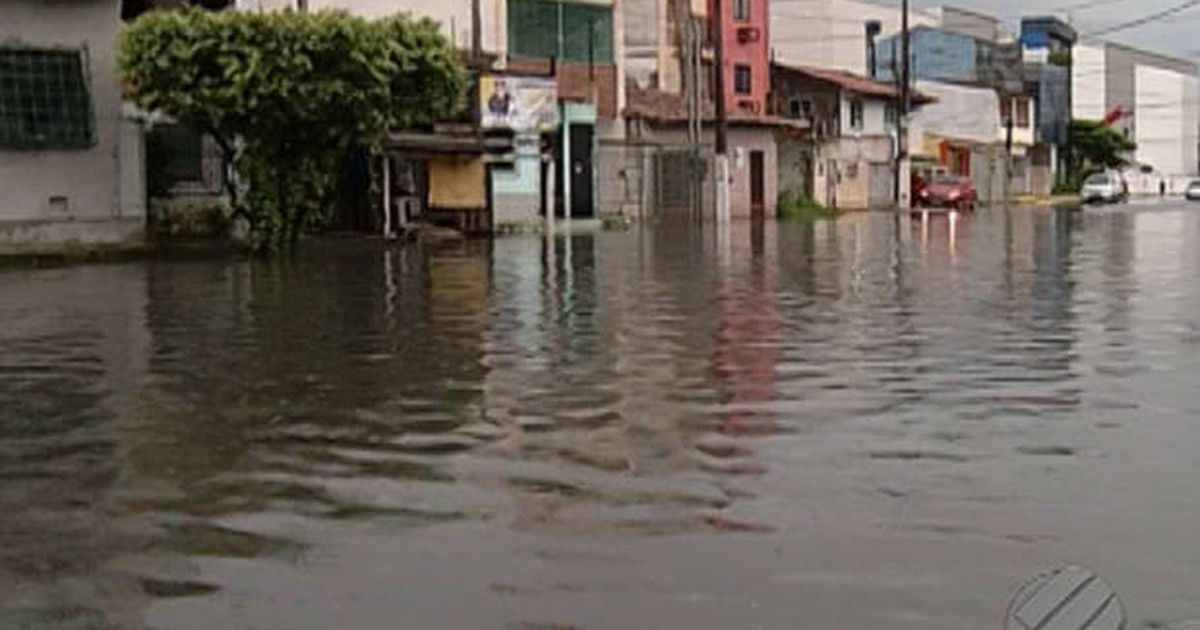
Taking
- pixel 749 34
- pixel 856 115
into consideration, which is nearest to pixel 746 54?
pixel 749 34

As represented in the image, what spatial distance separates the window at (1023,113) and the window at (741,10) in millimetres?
34643

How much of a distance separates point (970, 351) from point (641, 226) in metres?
35.7

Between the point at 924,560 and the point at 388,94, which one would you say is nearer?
the point at 924,560

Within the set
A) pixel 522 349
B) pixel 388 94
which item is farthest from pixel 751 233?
pixel 522 349

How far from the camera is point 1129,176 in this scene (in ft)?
370

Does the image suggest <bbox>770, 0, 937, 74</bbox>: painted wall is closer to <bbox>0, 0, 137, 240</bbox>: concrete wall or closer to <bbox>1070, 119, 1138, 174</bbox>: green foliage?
<bbox>1070, 119, 1138, 174</bbox>: green foliage

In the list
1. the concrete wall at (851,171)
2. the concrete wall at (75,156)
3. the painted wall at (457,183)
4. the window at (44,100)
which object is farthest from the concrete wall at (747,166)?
the window at (44,100)

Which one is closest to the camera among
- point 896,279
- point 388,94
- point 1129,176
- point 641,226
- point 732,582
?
point 732,582

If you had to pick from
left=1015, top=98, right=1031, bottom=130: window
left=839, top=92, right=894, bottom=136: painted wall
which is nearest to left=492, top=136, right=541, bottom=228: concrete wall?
left=839, top=92, right=894, bottom=136: painted wall

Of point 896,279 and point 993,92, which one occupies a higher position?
point 993,92

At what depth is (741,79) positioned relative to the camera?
6291 centimetres

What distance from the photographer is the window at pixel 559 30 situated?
4744 centimetres

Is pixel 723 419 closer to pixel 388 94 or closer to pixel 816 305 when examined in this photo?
pixel 816 305

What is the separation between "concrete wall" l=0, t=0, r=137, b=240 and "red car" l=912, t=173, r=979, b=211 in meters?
42.6
